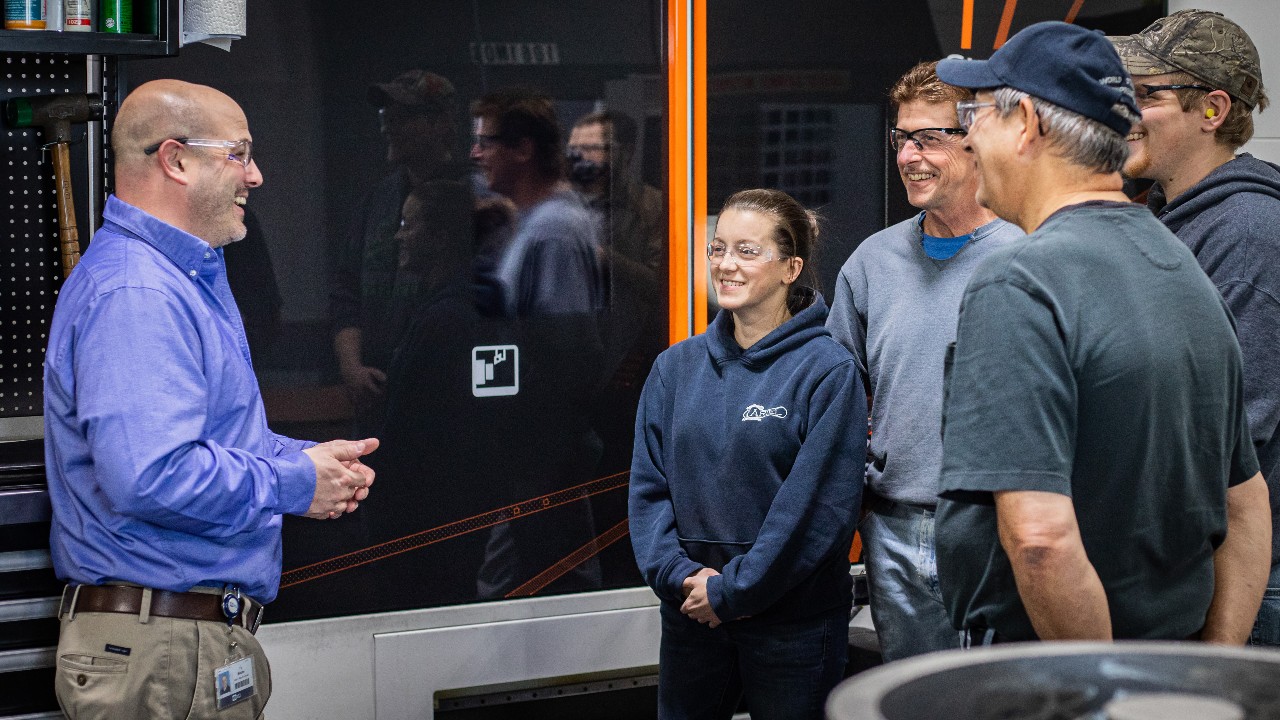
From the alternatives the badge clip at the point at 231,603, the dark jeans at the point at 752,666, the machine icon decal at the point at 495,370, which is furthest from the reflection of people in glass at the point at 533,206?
the badge clip at the point at 231,603

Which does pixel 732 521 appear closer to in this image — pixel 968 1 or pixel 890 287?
pixel 890 287

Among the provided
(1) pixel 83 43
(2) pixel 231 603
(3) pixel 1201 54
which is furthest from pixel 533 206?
(3) pixel 1201 54

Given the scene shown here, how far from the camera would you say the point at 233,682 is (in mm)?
2029

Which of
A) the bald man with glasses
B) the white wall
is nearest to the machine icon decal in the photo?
the bald man with glasses

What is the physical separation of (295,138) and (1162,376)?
200 cm

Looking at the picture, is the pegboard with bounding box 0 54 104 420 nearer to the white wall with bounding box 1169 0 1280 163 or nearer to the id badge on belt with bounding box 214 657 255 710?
the id badge on belt with bounding box 214 657 255 710

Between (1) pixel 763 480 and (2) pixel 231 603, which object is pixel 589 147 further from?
(2) pixel 231 603

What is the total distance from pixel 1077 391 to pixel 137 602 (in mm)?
1489

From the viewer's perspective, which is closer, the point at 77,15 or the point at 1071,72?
the point at 1071,72

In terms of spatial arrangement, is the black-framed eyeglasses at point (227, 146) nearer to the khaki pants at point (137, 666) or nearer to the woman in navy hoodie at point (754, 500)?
the khaki pants at point (137, 666)

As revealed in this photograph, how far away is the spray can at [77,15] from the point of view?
2412 mm

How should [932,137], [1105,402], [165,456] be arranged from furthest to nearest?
[932,137], [165,456], [1105,402]

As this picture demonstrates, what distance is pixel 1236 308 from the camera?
184cm

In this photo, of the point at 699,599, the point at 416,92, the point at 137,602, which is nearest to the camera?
the point at 137,602
